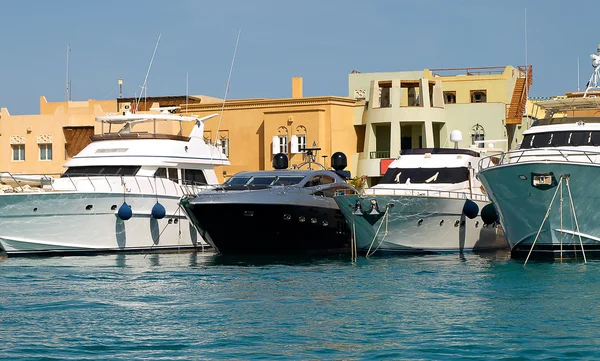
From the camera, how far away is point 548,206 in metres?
26.4

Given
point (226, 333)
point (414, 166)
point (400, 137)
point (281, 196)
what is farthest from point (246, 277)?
point (400, 137)

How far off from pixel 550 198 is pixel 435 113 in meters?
21.4

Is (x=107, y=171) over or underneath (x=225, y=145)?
underneath

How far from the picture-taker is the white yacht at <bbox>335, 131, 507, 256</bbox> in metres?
29.2

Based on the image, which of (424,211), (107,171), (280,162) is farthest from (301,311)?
(280,162)

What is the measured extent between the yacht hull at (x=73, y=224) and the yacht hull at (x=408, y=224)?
19.9ft

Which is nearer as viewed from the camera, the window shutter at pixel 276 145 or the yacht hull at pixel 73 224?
the yacht hull at pixel 73 224

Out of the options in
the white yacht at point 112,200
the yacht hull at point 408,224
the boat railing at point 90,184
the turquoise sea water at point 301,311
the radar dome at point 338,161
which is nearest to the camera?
the turquoise sea water at point 301,311

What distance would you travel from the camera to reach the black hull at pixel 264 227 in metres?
29.0

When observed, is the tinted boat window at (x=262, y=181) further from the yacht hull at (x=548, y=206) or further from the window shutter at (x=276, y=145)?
the window shutter at (x=276, y=145)

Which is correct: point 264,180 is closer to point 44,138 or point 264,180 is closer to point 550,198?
point 550,198

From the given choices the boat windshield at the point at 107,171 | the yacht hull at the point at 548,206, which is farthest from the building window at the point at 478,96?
the yacht hull at the point at 548,206

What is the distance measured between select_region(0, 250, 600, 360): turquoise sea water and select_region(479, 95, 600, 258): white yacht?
74cm

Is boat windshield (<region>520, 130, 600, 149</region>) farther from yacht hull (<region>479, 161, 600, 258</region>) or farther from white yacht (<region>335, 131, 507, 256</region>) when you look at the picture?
yacht hull (<region>479, 161, 600, 258</region>)
